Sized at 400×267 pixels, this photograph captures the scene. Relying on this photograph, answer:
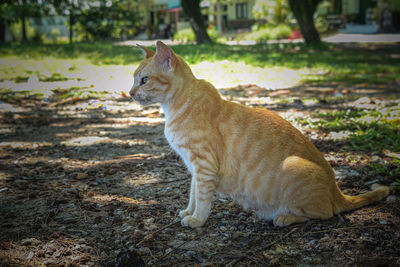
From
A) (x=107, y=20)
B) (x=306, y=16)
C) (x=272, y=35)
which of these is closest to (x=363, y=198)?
(x=306, y=16)

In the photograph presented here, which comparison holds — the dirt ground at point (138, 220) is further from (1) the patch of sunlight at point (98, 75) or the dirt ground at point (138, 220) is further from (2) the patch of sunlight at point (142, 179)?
(1) the patch of sunlight at point (98, 75)

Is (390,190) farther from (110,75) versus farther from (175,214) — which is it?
(110,75)

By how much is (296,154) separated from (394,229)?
0.80 m

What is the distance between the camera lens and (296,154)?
2570 millimetres

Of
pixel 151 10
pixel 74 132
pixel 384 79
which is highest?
pixel 151 10

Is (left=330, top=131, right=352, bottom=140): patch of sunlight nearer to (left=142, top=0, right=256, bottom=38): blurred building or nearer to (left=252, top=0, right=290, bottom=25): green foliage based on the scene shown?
(left=142, top=0, right=256, bottom=38): blurred building

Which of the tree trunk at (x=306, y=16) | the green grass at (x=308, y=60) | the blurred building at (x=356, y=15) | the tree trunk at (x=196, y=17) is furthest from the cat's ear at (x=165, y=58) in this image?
the blurred building at (x=356, y=15)

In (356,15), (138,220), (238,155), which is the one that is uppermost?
(356,15)

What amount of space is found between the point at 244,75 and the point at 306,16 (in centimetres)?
830

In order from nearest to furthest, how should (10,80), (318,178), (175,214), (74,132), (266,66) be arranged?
(318,178), (175,214), (74,132), (10,80), (266,66)

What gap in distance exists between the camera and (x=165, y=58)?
2.66 metres

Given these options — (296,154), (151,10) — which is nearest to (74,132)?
(296,154)

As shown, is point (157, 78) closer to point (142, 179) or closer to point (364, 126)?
point (142, 179)

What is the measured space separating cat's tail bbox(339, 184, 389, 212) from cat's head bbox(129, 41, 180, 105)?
1.55 m
